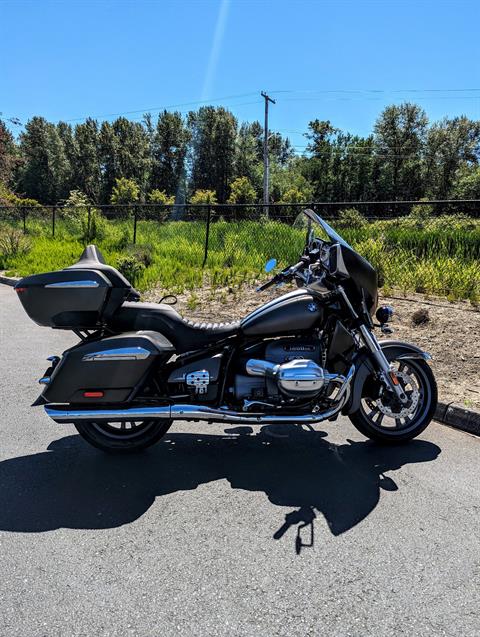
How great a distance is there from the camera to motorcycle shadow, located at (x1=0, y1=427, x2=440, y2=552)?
2.75 meters

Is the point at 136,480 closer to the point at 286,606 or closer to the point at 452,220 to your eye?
the point at 286,606

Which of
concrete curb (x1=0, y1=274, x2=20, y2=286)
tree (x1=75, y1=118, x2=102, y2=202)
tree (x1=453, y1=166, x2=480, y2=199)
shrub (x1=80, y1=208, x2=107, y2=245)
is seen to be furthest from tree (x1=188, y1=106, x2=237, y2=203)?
concrete curb (x1=0, y1=274, x2=20, y2=286)

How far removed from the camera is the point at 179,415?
317cm

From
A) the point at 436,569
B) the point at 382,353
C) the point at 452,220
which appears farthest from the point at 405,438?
the point at 452,220

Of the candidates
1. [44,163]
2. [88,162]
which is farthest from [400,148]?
[44,163]

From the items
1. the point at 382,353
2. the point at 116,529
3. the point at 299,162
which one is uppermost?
the point at 299,162

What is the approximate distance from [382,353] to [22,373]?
387 centimetres

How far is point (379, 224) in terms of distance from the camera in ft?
30.6

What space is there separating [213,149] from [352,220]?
6343 centimetres

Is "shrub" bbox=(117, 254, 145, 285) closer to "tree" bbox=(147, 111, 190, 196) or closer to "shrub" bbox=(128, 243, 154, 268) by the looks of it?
"shrub" bbox=(128, 243, 154, 268)

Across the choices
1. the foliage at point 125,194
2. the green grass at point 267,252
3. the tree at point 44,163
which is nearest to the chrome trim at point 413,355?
the green grass at point 267,252

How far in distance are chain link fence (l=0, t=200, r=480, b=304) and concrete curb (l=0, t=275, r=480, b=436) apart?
2015mm

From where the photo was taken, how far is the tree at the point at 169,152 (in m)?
69.7

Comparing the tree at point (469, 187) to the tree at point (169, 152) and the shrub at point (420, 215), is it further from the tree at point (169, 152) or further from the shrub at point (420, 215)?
the shrub at point (420, 215)
